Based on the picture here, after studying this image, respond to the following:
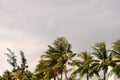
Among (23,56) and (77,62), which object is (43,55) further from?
(23,56)

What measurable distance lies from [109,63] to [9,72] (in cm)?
6006

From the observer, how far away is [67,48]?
6638 centimetres

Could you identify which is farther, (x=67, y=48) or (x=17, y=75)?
(x=17, y=75)

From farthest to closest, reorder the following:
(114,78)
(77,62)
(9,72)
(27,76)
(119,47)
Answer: (9,72), (27,76), (114,78), (77,62), (119,47)

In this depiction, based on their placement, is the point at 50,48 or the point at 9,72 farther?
the point at 9,72

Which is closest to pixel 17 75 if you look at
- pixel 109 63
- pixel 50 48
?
pixel 50 48

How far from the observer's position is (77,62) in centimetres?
6378

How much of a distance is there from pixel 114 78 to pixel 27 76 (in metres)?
22.0

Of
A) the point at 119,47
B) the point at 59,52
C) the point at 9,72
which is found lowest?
the point at 119,47

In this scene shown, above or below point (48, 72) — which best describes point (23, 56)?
above

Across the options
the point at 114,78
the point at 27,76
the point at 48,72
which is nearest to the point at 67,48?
the point at 48,72

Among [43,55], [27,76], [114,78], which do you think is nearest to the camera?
[43,55]

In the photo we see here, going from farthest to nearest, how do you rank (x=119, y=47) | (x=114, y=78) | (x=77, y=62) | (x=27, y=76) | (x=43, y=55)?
(x=27, y=76) → (x=114, y=78) → (x=43, y=55) → (x=77, y=62) → (x=119, y=47)

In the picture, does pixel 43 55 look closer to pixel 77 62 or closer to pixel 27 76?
pixel 77 62
